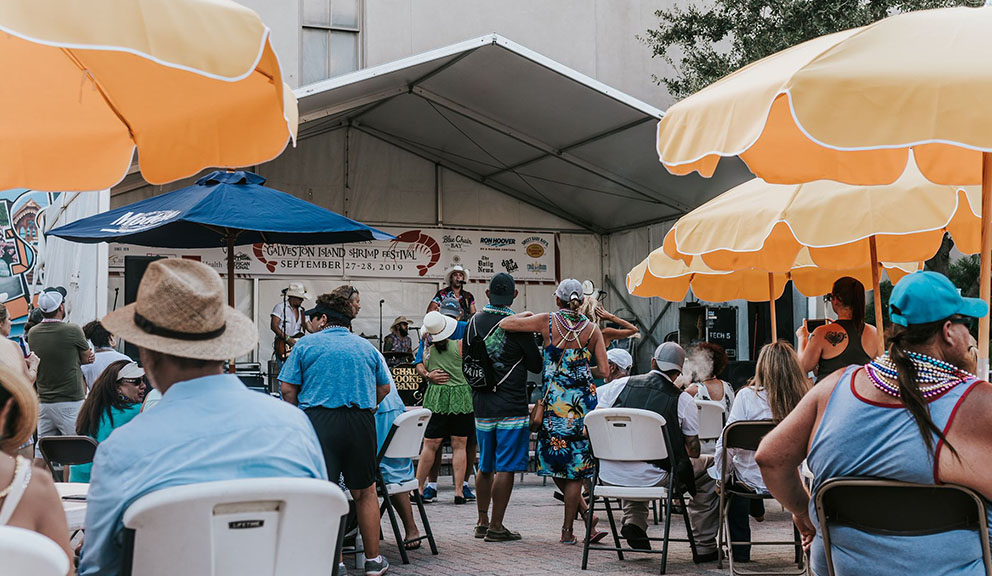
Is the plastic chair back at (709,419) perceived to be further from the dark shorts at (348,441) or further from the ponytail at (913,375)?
the ponytail at (913,375)

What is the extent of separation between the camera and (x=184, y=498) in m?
2.06

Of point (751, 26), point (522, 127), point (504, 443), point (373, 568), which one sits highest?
point (751, 26)

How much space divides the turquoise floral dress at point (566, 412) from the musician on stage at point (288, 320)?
7493mm

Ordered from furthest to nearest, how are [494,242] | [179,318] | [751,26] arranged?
[494,242], [751,26], [179,318]

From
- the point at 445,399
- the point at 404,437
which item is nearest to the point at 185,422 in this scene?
the point at 404,437

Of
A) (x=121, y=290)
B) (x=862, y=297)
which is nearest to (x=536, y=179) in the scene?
(x=121, y=290)

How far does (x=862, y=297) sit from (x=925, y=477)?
3.58 meters

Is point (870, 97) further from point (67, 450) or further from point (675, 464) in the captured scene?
point (67, 450)

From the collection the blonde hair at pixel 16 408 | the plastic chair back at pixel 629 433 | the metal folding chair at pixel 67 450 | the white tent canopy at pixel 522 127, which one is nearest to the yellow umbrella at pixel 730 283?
the plastic chair back at pixel 629 433

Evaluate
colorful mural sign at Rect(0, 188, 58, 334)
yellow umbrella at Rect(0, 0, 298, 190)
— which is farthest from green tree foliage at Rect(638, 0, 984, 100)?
yellow umbrella at Rect(0, 0, 298, 190)

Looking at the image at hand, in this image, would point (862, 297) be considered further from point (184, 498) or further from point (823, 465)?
point (184, 498)

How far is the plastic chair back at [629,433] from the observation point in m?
5.99

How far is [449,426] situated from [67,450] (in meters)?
4.06

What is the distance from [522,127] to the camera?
15.7 m
